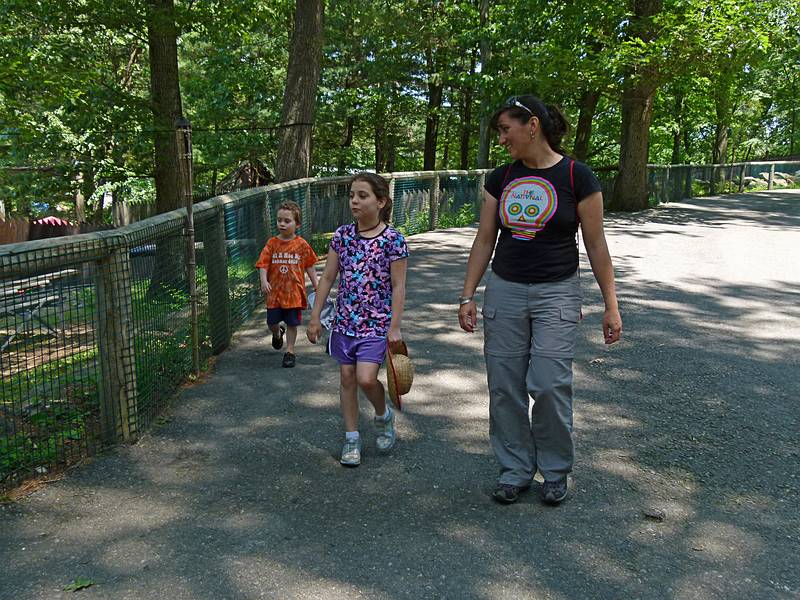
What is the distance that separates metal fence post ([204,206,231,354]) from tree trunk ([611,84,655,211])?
16667 millimetres

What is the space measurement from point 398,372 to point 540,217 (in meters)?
1.13

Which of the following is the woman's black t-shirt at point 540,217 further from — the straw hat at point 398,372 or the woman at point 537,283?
the straw hat at point 398,372

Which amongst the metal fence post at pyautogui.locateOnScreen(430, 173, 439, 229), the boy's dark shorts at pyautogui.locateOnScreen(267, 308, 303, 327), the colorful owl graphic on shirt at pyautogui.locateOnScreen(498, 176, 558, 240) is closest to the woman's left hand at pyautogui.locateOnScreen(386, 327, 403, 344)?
the colorful owl graphic on shirt at pyautogui.locateOnScreen(498, 176, 558, 240)

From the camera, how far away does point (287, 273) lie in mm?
6707

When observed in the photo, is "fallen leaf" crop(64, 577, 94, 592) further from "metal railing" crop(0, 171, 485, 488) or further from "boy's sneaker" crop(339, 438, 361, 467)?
"boy's sneaker" crop(339, 438, 361, 467)

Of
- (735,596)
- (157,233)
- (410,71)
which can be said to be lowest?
(735,596)

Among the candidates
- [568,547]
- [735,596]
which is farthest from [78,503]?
[735,596]

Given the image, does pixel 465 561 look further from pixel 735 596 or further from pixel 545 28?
pixel 545 28

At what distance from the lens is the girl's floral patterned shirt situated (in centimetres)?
446

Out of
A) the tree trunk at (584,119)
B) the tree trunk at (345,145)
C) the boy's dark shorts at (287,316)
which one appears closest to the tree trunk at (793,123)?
the tree trunk at (584,119)

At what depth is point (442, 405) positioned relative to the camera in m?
5.65

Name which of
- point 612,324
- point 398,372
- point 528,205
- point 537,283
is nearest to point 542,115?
point 528,205

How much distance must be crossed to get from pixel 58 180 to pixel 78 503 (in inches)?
416

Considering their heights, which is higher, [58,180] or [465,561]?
[58,180]
